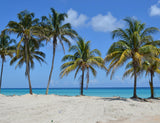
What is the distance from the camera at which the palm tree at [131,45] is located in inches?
514

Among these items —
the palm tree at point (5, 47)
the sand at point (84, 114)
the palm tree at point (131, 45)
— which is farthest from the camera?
the palm tree at point (5, 47)

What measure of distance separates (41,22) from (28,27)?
1.39 m

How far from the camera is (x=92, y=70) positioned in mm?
18734

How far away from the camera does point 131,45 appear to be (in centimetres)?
1381

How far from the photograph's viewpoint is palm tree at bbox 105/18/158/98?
13043 millimetres

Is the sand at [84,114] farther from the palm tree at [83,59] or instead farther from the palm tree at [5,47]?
the palm tree at [5,47]

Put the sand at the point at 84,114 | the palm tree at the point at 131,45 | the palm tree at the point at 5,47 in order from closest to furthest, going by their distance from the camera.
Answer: the sand at the point at 84,114, the palm tree at the point at 131,45, the palm tree at the point at 5,47

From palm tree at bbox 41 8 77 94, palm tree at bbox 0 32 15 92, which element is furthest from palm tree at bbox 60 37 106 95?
palm tree at bbox 0 32 15 92

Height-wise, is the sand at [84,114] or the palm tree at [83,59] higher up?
the palm tree at [83,59]

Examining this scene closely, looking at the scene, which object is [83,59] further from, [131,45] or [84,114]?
[84,114]

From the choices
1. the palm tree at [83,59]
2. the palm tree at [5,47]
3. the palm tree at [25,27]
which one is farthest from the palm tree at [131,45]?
the palm tree at [5,47]

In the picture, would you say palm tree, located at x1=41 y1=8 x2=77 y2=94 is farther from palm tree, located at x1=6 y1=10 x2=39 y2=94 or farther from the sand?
the sand

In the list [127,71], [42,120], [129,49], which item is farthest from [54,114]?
[127,71]

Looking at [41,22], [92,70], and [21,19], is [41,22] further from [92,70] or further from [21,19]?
[92,70]
